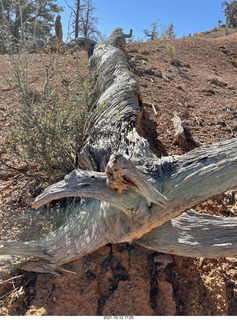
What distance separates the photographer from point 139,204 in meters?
1.88

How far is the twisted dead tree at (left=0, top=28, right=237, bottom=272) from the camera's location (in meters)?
1.78

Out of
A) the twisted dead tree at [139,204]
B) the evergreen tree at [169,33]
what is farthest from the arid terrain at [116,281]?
the evergreen tree at [169,33]

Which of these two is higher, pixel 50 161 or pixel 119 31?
pixel 119 31

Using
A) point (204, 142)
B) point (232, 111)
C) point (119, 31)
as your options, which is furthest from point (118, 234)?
point (119, 31)

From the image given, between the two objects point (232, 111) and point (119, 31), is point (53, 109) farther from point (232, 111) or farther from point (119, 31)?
point (119, 31)

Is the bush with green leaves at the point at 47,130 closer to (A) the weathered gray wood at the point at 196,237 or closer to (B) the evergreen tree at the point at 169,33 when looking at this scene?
(A) the weathered gray wood at the point at 196,237

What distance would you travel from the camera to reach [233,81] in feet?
23.9

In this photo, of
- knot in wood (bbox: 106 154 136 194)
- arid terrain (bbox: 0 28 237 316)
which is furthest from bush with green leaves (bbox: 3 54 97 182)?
knot in wood (bbox: 106 154 136 194)

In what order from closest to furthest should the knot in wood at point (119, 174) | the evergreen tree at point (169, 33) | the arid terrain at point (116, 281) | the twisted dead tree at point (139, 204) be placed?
the knot in wood at point (119, 174), the twisted dead tree at point (139, 204), the arid terrain at point (116, 281), the evergreen tree at point (169, 33)

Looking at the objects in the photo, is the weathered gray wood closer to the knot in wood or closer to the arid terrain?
the arid terrain

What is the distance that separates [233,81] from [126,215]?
6.60m

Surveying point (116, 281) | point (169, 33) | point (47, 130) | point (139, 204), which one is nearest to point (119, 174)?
point (139, 204)

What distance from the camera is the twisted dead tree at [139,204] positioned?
1783 mm

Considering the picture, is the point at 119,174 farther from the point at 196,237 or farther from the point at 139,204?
the point at 196,237
